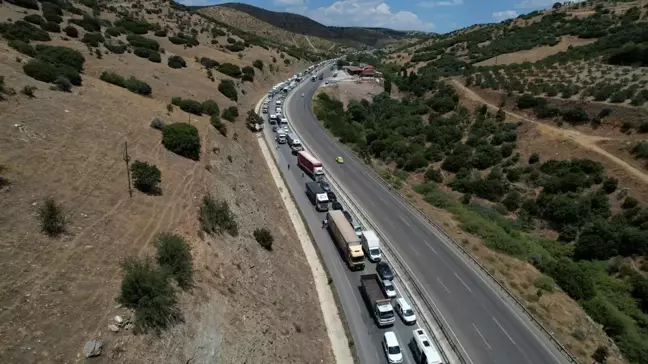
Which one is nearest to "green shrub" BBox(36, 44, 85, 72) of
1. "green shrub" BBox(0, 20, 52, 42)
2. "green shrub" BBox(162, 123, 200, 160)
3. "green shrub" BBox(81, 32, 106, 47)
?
"green shrub" BBox(0, 20, 52, 42)

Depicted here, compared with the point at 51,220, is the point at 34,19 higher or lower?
higher

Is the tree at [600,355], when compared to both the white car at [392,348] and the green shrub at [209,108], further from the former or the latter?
the green shrub at [209,108]

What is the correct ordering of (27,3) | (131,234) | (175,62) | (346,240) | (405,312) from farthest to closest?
(175,62)
(27,3)
(346,240)
(405,312)
(131,234)

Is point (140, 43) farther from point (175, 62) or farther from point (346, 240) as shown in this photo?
point (346, 240)

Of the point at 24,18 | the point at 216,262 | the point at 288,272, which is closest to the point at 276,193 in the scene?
the point at 288,272

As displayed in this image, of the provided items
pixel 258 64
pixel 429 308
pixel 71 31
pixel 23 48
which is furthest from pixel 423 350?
pixel 258 64

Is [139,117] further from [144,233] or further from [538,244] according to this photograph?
[538,244]

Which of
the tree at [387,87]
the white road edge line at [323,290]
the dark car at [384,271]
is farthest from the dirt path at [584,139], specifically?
the white road edge line at [323,290]
